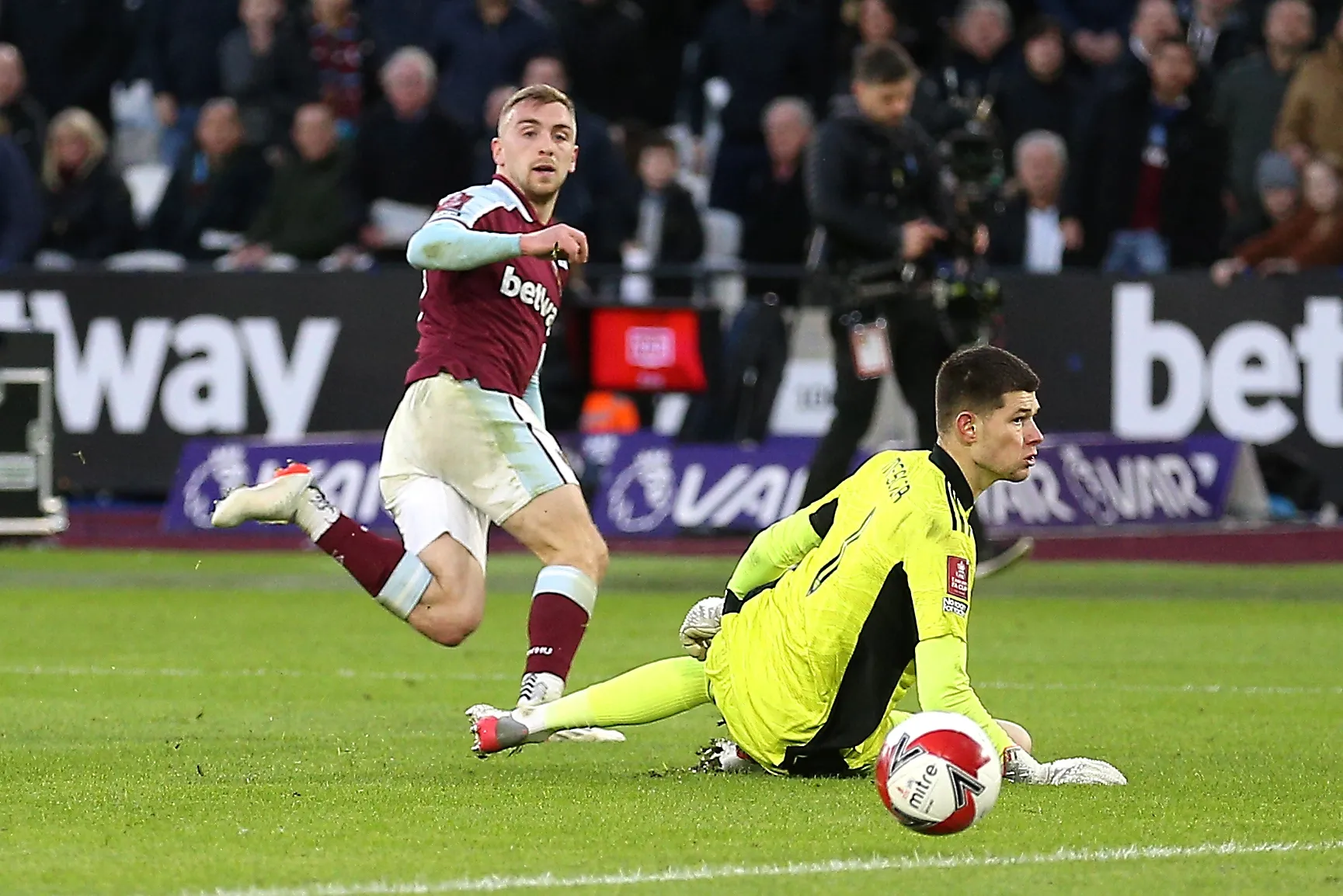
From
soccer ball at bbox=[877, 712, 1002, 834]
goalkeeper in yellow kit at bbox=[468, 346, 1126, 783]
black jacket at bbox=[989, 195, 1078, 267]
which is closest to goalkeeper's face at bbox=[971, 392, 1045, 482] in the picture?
goalkeeper in yellow kit at bbox=[468, 346, 1126, 783]

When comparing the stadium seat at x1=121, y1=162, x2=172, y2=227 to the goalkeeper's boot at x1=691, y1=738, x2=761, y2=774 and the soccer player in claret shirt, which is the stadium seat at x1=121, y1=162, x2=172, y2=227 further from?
the goalkeeper's boot at x1=691, y1=738, x2=761, y2=774

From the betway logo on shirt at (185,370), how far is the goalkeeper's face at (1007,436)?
10900 mm

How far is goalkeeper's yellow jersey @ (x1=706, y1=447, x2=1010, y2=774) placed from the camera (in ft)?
21.8

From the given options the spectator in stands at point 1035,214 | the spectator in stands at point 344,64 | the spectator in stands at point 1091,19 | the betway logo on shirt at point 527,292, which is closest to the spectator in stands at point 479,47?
the spectator in stands at point 344,64

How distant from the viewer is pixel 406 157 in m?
18.2

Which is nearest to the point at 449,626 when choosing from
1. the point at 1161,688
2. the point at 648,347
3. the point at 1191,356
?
the point at 1161,688

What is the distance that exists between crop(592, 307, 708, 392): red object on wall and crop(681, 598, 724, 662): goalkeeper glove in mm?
9577

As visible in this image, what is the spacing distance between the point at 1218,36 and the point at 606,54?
4.62 meters

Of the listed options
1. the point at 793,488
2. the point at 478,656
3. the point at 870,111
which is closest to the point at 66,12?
the point at 793,488

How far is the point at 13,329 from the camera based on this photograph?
52.5 feet

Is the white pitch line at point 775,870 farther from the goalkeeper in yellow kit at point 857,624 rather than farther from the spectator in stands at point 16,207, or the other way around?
the spectator in stands at point 16,207

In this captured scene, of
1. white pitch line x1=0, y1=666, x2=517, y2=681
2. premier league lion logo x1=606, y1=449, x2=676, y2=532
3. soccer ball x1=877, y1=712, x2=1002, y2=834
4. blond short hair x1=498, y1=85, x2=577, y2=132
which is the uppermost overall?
blond short hair x1=498, y1=85, x2=577, y2=132

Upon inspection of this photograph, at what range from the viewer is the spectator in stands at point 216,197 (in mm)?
18891

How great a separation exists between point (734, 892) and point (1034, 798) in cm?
171
